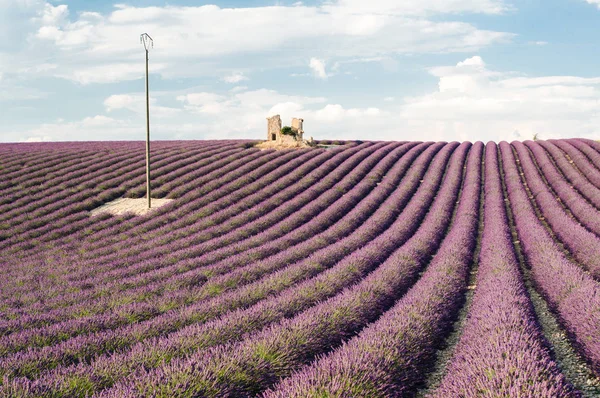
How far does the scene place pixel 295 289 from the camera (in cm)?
654

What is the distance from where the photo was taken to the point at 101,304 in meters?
6.50

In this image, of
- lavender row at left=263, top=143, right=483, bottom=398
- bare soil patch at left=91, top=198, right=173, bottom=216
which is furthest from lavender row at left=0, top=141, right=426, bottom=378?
bare soil patch at left=91, top=198, right=173, bottom=216

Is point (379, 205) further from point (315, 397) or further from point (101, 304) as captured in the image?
point (315, 397)

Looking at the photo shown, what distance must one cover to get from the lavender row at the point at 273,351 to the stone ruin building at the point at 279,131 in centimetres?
2196

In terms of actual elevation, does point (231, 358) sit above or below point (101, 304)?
above

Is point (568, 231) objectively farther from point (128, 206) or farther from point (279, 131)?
point (279, 131)

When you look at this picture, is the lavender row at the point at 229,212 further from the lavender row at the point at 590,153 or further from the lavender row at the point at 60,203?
the lavender row at the point at 590,153

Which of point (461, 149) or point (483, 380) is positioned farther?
point (461, 149)

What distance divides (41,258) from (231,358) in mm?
9751

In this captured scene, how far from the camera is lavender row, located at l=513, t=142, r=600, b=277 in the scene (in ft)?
28.7

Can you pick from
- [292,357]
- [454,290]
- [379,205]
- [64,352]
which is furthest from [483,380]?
[379,205]

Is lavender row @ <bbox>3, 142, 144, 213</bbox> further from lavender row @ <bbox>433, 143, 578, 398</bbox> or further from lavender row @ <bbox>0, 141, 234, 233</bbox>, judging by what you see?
lavender row @ <bbox>433, 143, 578, 398</bbox>

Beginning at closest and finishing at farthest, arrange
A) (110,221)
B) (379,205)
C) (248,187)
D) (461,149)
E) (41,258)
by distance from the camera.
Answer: (41,258) → (110,221) → (379,205) → (248,187) → (461,149)

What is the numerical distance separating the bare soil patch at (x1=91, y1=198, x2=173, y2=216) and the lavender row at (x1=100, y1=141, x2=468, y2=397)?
10.9 m
